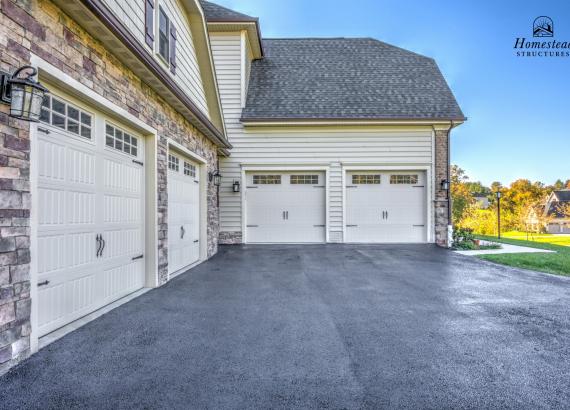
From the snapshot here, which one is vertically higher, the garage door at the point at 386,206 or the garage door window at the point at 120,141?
the garage door window at the point at 120,141

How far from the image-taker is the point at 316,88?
1067 centimetres

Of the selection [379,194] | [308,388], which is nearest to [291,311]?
[308,388]

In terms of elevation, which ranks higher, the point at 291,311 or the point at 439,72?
the point at 439,72

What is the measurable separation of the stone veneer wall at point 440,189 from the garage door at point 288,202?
352cm

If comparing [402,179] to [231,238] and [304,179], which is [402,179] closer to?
[304,179]

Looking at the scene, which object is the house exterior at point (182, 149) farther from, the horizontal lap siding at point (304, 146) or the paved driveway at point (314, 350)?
the paved driveway at point (314, 350)

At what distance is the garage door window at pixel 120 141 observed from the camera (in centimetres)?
402

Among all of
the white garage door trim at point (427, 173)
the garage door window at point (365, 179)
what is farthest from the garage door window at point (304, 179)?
the garage door window at point (365, 179)

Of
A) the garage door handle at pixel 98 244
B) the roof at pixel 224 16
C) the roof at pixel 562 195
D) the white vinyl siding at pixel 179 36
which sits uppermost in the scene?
the roof at pixel 224 16

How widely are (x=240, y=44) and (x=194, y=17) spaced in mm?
3538

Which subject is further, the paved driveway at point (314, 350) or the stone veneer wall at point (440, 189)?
the stone veneer wall at point (440, 189)

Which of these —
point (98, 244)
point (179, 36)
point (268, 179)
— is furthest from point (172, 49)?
point (268, 179)

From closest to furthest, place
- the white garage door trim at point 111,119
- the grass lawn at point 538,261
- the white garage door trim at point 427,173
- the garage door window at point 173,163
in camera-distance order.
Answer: the white garage door trim at point 111,119 < the garage door window at point 173,163 < the grass lawn at point 538,261 < the white garage door trim at point 427,173

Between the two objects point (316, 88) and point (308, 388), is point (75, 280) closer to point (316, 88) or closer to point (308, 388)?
point (308, 388)
